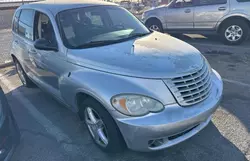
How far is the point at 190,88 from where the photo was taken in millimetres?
2582

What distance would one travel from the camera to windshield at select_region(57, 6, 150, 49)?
3.31 metres

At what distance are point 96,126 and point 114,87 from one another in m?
0.67

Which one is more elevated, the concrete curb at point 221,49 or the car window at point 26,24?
the car window at point 26,24

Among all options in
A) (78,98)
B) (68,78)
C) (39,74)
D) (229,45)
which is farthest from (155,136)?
(229,45)

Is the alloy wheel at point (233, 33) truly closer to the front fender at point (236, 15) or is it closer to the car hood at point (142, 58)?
the front fender at point (236, 15)

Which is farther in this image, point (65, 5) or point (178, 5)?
point (178, 5)

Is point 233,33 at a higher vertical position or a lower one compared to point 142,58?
lower

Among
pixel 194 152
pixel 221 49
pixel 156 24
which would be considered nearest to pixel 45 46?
pixel 194 152

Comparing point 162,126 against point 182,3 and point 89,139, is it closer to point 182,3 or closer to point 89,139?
point 89,139

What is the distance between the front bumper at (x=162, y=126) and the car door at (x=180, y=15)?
5.80m

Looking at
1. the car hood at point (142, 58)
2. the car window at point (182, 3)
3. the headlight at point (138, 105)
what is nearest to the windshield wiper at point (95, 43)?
the car hood at point (142, 58)

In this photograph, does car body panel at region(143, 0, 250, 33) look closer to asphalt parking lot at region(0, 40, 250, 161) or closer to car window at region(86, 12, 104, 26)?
asphalt parking lot at region(0, 40, 250, 161)

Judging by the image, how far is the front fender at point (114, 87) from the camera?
8.04 feet

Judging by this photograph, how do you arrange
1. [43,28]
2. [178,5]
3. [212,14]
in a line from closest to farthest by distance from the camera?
[43,28], [212,14], [178,5]
